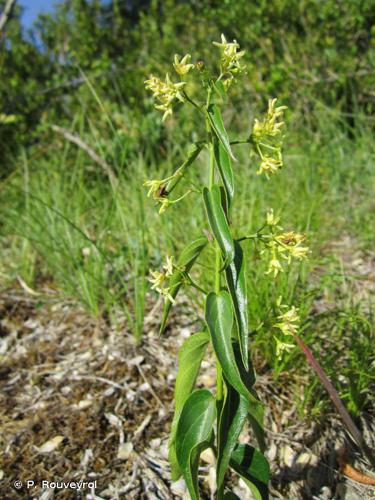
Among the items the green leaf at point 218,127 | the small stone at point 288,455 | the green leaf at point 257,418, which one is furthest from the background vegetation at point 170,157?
the green leaf at point 218,127

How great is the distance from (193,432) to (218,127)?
0.68 metres

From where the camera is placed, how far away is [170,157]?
3133 millimetres

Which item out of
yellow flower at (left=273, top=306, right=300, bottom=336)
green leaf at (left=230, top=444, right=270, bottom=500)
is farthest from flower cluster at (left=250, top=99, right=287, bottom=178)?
green leaf at (left=230, top=444, right=270, bottom=500)

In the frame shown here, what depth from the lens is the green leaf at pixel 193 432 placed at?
110 cm

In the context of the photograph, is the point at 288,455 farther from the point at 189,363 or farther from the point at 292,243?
the point at 292,243

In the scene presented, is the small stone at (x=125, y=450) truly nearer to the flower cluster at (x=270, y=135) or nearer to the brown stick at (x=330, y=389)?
the brown stick at (x=330, y=389)

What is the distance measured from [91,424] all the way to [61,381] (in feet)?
0.94

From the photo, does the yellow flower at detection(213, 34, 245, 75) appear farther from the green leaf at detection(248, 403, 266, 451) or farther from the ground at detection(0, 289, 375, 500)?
the ground at detection(0, 289, 375, 500)

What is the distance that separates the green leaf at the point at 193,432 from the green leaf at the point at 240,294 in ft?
0.69

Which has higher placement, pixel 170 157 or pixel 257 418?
pixel 170 157

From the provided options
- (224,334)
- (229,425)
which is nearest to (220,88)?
(224,334)

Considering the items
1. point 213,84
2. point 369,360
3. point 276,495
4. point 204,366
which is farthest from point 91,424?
point 213,84

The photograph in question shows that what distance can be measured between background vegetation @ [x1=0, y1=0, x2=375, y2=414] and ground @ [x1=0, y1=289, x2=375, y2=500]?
0.11 meters

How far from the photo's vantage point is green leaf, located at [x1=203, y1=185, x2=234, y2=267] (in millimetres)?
1014
